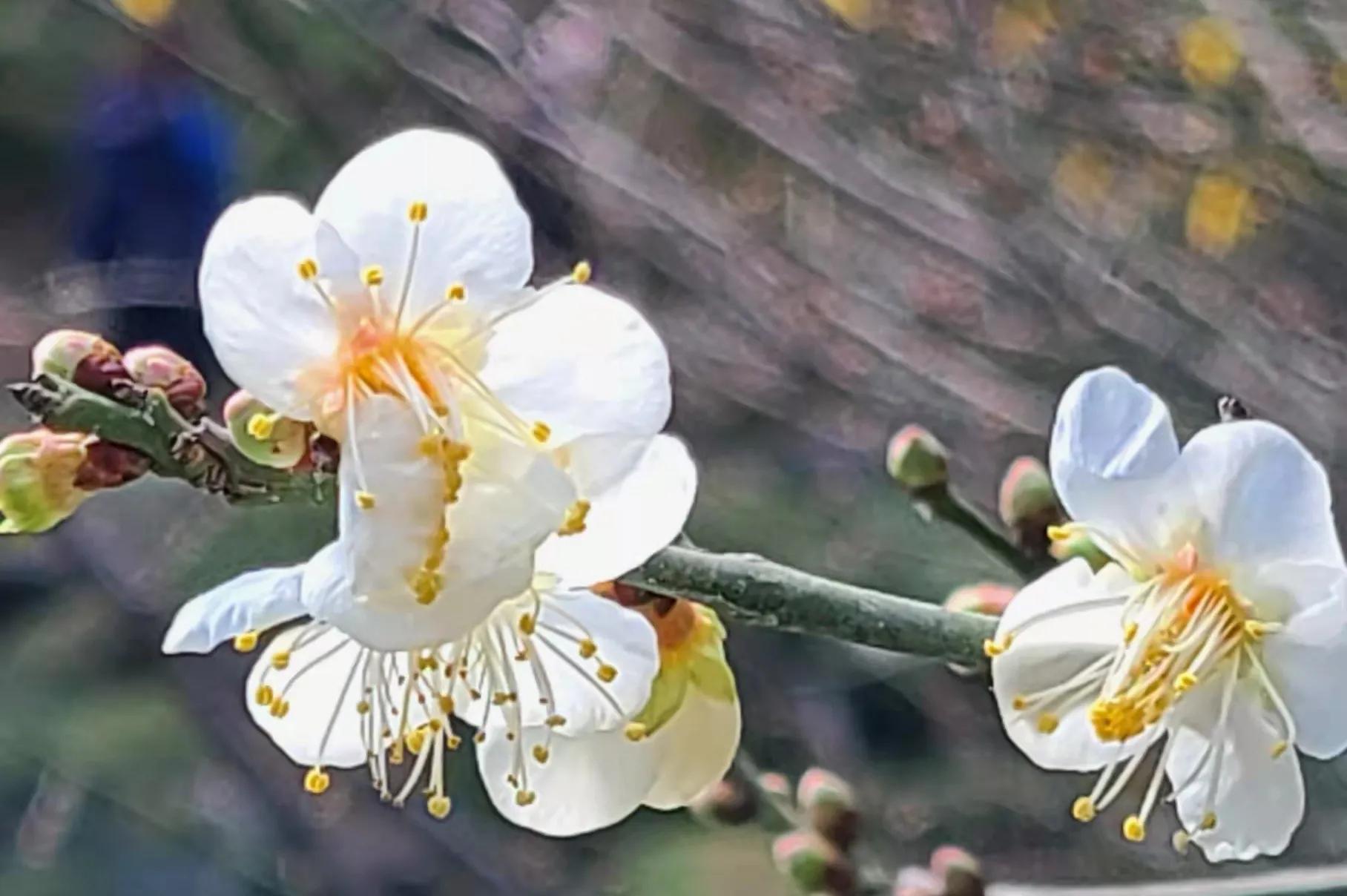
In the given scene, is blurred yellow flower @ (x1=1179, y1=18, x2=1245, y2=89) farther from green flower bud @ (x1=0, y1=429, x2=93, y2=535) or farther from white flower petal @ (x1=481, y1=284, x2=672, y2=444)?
green flower bud @ (x1=0, y1=429, x2=93, y2=535)

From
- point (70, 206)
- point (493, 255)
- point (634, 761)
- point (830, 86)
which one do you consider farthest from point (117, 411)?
point (70, 206)

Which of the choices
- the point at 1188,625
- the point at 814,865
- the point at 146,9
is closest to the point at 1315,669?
the point at 1188,625

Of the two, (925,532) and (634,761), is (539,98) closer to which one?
(925,532)

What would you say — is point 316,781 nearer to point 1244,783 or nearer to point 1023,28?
point 1244,783

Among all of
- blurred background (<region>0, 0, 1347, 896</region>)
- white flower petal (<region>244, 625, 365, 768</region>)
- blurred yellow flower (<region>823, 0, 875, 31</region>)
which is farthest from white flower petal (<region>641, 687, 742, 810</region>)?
blurred yellow flower (<region>823, 0, 875, 31</region>)

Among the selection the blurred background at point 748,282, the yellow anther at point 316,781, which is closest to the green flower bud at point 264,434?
the yellow anther at point 316,781

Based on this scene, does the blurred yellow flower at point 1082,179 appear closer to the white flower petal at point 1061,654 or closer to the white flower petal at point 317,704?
the white flower petal at point 1061,654
